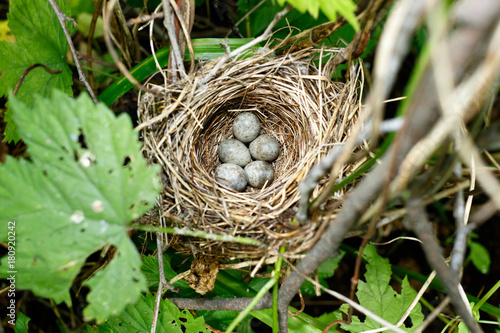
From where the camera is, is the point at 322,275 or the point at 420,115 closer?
the point at 420,115

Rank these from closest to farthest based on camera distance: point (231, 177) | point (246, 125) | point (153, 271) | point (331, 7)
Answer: point (331, 7)
point (153, 271)
point (231, 177)
point (246, 125)

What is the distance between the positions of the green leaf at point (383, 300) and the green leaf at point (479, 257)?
0.67m

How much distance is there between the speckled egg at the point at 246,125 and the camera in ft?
5.84

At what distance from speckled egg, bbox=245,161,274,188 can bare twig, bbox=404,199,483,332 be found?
2.90 ft

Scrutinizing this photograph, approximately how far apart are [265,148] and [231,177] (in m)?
0.25

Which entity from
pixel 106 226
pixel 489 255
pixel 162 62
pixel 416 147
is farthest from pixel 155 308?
pixel 489 255

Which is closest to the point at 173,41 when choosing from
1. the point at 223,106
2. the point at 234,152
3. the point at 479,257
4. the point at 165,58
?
the point at 165,58

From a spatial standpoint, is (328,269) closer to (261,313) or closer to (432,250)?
(261,313)

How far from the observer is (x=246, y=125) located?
5.85 ft

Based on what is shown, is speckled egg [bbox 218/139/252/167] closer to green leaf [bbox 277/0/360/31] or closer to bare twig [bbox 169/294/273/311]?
bare twig [bbox 169/294/273/311]

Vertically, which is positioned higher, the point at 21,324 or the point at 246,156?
the point at 246,156

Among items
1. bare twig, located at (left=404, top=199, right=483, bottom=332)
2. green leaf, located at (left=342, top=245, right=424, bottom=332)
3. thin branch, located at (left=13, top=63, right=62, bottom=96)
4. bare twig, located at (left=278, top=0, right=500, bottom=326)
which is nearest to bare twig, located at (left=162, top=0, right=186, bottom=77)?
thin branch, located at (left=13, top=63, right=62, bottom=96)

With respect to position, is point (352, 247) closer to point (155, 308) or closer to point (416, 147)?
point (155, 308)

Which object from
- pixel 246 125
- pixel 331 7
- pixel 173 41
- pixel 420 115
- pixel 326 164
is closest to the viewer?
pixel 420 115
